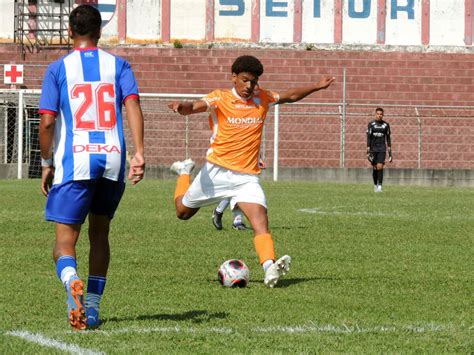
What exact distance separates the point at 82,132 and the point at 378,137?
21.8 meters

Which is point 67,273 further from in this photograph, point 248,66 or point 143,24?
point 143,24

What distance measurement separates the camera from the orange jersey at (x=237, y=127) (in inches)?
388

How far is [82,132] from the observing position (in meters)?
6.57

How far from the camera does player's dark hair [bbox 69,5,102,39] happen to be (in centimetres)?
662

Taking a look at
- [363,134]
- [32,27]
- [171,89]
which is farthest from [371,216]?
[32,27]

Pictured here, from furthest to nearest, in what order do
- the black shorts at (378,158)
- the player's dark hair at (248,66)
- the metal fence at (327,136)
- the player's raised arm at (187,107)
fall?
the metal fence at (327,136)
the black shorts at (378,158)
the player's dark hair at (248,66)
the player's raised arm at (187,107)

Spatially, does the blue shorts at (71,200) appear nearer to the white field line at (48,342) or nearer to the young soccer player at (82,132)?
the young soccer player at (82,132)

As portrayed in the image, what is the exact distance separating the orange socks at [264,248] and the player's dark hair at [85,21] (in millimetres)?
3103

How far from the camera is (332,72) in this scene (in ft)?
126

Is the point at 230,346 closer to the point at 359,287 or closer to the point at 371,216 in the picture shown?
the point at 359,287

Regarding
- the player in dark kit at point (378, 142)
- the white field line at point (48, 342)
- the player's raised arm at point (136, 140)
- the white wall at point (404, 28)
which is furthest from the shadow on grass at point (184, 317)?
the white wall at point (404, 28)

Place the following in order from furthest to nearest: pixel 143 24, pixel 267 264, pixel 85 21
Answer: pixel 143 24
pixel 267 264
pixel 85 21

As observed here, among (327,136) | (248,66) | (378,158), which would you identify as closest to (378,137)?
(378,158)

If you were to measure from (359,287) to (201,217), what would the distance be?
7.82 m
